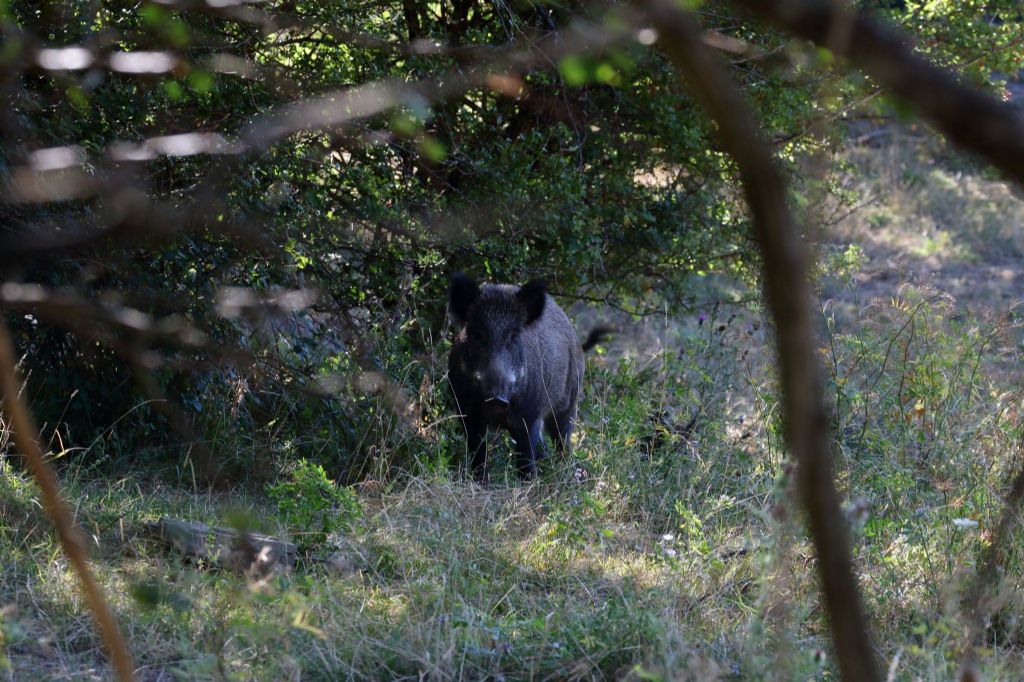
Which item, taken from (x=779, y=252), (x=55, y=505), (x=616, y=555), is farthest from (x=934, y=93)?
(x=616, y=555)

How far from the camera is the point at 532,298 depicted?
7.41 metres

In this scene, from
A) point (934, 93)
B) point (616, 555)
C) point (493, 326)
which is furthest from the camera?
point (493, 326)

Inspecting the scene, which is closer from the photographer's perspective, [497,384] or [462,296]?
[497,384]

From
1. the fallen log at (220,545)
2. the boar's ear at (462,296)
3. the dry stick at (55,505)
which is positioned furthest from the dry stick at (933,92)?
the boar's ear at (462,296)

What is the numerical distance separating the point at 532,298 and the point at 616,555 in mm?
2627

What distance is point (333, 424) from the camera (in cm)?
688

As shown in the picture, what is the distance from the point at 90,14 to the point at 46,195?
7.22 feet

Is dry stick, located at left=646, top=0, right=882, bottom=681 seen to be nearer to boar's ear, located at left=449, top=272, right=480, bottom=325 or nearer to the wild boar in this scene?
the wild boar

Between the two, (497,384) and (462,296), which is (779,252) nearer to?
(497,384)

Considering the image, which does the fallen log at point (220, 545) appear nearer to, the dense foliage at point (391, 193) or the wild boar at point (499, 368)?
the dense foliage at point (391, 193)

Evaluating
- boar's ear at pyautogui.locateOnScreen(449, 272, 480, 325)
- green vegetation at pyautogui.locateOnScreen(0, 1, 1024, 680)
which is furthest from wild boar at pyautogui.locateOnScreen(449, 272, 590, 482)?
green vegetation at pyautogui.locateOnScreen(0, 1, 1024, 680)

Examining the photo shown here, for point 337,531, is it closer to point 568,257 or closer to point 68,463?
point 68,463

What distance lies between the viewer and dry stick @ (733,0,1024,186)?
2.73 feet

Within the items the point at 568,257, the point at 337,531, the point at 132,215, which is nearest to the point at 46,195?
the point at 132,215
